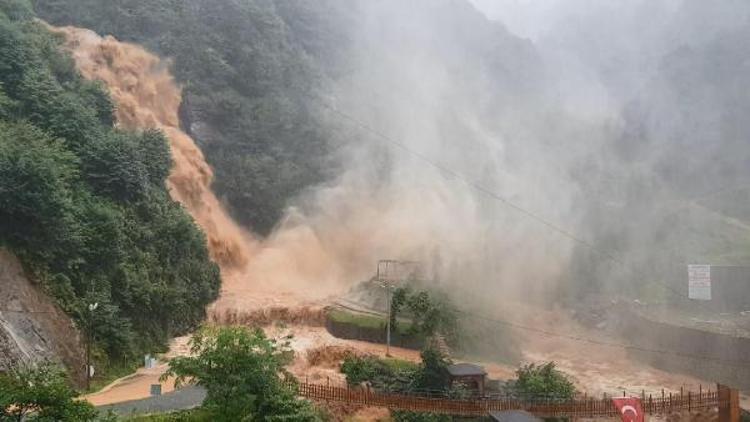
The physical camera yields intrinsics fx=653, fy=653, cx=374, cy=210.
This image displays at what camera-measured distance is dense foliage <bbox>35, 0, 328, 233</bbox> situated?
56344 millimetres

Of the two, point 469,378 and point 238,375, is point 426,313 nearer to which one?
point 469,378

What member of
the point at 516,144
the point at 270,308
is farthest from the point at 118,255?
the point at 516,144

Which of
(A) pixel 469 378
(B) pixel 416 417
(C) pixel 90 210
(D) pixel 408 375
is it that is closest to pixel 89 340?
(C) pixel 90 210

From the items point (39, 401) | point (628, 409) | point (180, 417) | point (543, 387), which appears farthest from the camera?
point (543, 387)

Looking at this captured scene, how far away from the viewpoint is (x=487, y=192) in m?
59.5

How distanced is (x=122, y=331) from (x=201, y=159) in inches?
969

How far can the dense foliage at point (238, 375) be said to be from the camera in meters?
17.3

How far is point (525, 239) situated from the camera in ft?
172

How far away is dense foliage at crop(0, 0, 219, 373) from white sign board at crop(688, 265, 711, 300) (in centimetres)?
2970

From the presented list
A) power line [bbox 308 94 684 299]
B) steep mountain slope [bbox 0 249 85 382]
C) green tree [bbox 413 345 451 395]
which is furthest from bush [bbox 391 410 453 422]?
power line [bbox 308 94 684 299]

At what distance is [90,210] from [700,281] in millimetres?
35901

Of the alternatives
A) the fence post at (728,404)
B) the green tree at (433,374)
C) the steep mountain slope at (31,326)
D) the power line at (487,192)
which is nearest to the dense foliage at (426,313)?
the green tree at (433,374)

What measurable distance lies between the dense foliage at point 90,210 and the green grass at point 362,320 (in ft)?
24.2

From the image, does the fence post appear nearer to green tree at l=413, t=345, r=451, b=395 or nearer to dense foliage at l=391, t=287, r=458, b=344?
green tree at l=413, t=345, r=451, b=395
